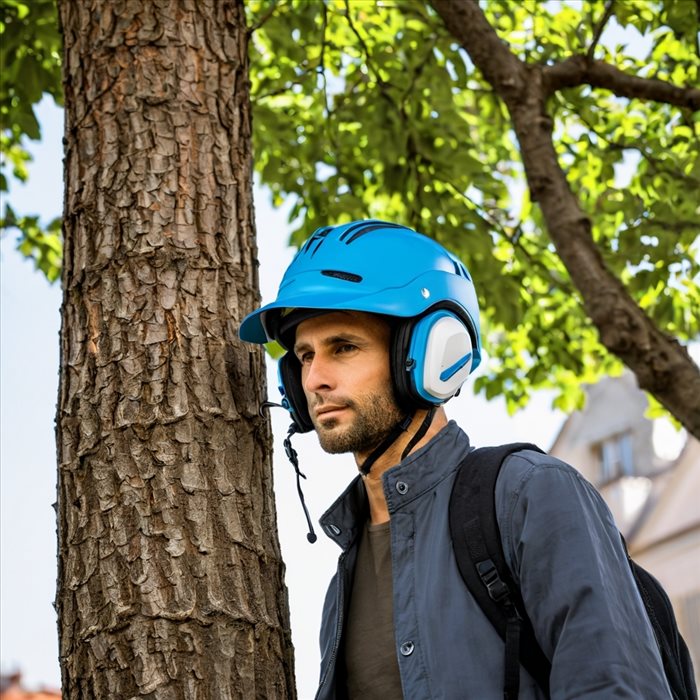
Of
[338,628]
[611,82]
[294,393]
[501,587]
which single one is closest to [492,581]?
[501,587]

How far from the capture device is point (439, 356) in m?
2.91

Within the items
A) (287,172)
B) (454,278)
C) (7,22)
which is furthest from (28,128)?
(454,278)

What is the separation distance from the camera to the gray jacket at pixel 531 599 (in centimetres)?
227

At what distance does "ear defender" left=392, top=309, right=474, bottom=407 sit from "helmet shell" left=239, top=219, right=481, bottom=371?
0.05 meters

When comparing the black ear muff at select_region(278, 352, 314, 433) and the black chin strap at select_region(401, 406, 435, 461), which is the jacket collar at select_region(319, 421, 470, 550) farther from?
the black ear muff at select_region(278, 352, 314, 433)

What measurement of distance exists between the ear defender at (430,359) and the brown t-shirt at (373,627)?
37 cm

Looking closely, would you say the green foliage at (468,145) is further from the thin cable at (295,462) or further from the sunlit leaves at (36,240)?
the thin cable at (295,462)

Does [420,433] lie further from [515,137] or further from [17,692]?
[17,692]

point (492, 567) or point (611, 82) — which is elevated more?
point (611, 82)

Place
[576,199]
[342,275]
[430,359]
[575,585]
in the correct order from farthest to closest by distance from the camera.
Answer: [576,199] < [342,275] < [430,359] < [575,585]

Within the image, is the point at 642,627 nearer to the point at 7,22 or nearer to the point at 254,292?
the point at 254,292

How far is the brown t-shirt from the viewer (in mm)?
2697

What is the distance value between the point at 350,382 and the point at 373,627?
0.63m

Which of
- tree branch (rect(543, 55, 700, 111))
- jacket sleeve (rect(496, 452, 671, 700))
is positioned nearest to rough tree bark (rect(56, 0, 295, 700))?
jacket sleeve (rect(496, 452, 671, 700))
